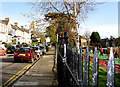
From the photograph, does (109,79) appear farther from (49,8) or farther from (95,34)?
(95,34)

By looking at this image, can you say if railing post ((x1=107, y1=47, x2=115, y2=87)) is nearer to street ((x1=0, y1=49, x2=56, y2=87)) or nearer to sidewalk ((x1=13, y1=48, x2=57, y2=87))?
sidewalk ((x1=13, y1=48, x2=57, y2=87))

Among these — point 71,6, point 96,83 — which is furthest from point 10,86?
point 71,6

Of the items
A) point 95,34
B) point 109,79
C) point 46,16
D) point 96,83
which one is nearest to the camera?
point 109,79

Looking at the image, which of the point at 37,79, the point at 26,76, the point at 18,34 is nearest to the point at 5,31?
the point at 18,34

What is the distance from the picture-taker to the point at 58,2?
1223 cm

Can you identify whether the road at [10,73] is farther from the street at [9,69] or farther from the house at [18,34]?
the house at [18,34]

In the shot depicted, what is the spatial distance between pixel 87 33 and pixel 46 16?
5772cm

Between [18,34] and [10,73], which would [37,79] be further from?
[18,34]

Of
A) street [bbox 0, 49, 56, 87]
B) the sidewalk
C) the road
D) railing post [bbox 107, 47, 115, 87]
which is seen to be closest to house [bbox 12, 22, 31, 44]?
the road

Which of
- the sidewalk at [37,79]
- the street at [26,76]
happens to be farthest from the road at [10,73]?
the sidewalk at [37,79]

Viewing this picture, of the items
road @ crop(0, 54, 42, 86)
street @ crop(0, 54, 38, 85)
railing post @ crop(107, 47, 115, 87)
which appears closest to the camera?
railing post @ crop(107, 47, 115, 87)

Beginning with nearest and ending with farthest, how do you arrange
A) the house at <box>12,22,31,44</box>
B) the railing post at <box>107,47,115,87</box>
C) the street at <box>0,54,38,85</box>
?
1. the railing post at <box>107,47,115,87</box>
2. the street at <box>0,54,38,85</box>
3. the house at <box>12,22,31,44</box>

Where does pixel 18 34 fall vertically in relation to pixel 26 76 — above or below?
above

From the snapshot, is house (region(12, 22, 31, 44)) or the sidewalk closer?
the sidewalk
